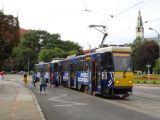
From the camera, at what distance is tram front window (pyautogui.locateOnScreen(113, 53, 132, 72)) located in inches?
1117

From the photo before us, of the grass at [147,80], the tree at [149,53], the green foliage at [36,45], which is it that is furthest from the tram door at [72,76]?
the green foliage at [36,45]

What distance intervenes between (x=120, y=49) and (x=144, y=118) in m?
12.3

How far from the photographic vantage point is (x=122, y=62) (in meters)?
28.6

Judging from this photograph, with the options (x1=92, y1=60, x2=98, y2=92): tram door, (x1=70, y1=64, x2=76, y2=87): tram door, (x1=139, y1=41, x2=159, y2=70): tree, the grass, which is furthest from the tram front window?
Answer: (x1=139, y1=41, x2=159, y2=70): tree

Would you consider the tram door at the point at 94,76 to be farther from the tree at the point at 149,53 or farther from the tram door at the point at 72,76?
the tree at the point at 149,53

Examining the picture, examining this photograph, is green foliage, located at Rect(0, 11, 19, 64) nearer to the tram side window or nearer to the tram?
the tram

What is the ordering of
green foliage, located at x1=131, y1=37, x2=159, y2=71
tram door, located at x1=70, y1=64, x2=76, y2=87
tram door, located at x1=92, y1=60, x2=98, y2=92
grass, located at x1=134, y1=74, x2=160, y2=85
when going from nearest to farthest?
tram door, located at x1=92, y1=60, x2=98, y2=92
tram door, located at x1=70, y1=64, x2=76, y2=87
grass, located at x1=134, y1=74, x2=160, y2=85
green foliage, located at x1=131, y1=37, x2=159, y2=71

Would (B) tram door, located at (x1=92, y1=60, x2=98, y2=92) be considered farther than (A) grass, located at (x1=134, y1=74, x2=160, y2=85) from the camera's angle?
No

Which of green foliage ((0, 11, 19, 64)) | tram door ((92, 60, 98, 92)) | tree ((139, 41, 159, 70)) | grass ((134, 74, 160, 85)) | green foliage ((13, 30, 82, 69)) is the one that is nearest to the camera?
tram door ((92, 60, 98, 92))

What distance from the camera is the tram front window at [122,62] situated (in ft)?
93.1

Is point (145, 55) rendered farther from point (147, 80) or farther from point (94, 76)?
point (94, 76)

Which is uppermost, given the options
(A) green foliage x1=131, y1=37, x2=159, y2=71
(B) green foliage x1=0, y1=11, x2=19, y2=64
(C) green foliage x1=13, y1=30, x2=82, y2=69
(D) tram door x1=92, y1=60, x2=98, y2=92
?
(C) green foliage x1=13, y1=30, x2=82, y2=69

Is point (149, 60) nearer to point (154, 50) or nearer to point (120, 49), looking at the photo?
point (154, 50)

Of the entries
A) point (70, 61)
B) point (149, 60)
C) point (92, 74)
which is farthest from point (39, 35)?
point (92, 74)
